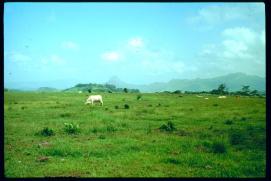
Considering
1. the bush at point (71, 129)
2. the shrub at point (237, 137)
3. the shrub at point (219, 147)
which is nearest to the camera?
the shrub at point (219, 147)

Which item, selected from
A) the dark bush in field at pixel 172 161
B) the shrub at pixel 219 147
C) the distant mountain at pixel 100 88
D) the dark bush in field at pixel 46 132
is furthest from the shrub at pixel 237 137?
the distant mountain at pixel 100 88

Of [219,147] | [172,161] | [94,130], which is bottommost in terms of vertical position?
[172,161]

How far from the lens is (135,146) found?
1245cm

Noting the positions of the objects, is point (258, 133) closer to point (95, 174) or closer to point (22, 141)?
point (95, 174)

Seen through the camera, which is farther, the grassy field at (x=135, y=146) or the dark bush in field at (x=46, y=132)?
the dark bush in field at (x=46, y=132)

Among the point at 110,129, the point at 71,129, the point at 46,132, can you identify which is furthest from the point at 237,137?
the point at 46,132

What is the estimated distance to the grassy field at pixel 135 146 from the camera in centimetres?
1021

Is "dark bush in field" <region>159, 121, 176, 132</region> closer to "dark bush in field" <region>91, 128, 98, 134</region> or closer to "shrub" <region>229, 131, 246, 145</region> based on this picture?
"shrub" <region>229, 131, 246, 145</region>

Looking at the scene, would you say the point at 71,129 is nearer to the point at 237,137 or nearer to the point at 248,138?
the point at 237,137

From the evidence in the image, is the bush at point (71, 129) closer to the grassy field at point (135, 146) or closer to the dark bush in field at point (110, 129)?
the grassy field at point (135, 146)

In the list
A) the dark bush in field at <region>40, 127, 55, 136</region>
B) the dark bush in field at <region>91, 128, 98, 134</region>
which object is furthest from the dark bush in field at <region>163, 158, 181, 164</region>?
the dark bush in field at <region>40, 127, 55, 136</region>

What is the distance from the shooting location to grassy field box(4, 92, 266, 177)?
10.2 metres

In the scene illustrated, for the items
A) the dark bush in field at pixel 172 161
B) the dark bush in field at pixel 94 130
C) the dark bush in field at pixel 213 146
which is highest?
the dark bush in field at pixel 94 130

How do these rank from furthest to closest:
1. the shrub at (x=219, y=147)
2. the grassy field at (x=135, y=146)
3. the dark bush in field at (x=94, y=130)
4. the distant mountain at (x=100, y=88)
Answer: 1. the distant mountain at (x=100, y=88)
2. the dark bush in field at (x=94, y=130)
3. the shrub at (x=219, y=147)
4. the grassy field at (x=135, y=146)
